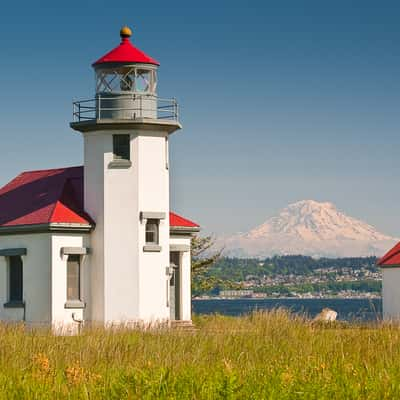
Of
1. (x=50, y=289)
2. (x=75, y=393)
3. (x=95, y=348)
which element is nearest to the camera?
(x=75, y=393)

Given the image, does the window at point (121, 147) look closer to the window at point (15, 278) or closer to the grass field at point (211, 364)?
the window at point (15, 278)

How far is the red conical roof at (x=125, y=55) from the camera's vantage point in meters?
32.5

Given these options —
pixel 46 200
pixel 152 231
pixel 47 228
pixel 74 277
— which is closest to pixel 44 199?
pixel 46 200

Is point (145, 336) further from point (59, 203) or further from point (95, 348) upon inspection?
point (59, 203)

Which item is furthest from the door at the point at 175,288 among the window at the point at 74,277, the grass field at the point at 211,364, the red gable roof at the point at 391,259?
the red gable roof at the point at 391,259

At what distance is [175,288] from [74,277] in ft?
14.0

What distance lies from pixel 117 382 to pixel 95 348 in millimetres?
5306

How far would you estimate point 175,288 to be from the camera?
35375mm

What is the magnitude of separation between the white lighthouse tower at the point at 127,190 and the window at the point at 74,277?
0.40m

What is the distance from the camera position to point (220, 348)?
20.8m

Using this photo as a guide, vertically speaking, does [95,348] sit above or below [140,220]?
below

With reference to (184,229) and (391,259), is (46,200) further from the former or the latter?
(391,259)

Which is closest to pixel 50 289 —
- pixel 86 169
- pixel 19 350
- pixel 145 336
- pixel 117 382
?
pixel 86 169

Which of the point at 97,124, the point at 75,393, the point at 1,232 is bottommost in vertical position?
the point at 75,393
